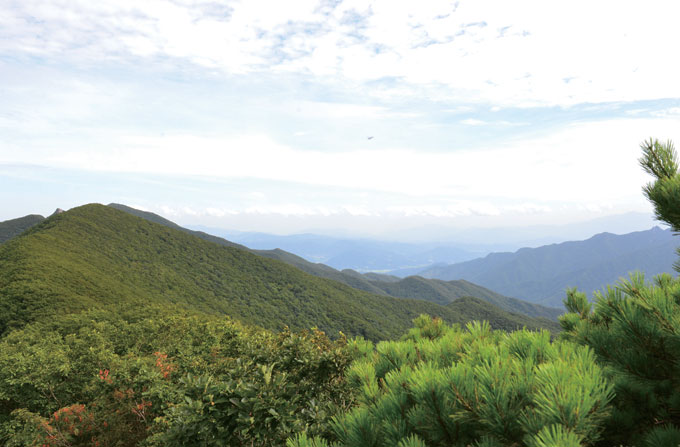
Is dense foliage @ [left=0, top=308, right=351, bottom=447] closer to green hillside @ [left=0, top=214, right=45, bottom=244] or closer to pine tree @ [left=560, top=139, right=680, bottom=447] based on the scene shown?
pine tree @ [left=560, top=139, right=680, bottom=447]

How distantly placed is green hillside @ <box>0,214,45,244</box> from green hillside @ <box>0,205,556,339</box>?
52.4 m

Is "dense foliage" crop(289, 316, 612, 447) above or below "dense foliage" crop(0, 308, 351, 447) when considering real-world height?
above

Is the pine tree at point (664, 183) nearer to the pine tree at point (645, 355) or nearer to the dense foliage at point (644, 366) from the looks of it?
the pine tree at point (645, 355)

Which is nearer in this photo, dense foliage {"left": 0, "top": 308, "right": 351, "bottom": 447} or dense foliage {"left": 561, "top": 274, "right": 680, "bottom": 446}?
dense foliage {"left": 561, "top": 274, "right": 680, "bottom": 446}

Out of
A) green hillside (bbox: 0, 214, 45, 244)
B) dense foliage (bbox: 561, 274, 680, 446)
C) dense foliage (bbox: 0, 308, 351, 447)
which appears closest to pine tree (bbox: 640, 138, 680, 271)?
dense foliage (bbox: 561, 274, 680, 446)

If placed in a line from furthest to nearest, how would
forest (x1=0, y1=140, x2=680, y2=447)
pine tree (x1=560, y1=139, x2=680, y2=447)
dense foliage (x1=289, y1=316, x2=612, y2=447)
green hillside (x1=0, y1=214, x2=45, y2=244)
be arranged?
green hillside (x1=0, y1=214, x2=45, y2=244) < pine tree (x1=560, y1=139, x2=680, y2=447) < forest (x1=0, y1=140, x2=680, y2=447) < dense foliage (x1=289, y1=316, x2=612, y2=447)

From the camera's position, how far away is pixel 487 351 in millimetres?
2082

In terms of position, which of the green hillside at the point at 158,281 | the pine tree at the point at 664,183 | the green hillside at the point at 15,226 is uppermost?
the green hillside at the point at 15,226

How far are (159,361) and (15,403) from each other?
23.8 ft

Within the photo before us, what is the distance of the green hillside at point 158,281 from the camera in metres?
35.0

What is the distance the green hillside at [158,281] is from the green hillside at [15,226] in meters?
52.4

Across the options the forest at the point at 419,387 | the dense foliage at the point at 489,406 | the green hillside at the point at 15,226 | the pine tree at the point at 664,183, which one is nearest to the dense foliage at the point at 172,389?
the forest at the point at 419,387

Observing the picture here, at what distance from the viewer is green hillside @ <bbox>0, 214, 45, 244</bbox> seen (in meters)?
112

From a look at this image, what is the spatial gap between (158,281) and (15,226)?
311 feet
